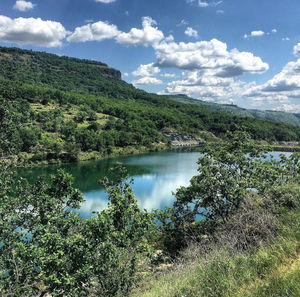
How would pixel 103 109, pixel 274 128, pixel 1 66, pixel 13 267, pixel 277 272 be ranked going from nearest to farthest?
1. pixel 277 272
2. pixel 13 267
3. pixel 103 109
4. pixel 274 128
5. pixel 1 66

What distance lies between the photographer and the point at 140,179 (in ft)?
178

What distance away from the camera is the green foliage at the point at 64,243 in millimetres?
6520

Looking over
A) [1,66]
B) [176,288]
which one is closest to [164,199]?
[176,288]

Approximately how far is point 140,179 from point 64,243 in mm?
47213

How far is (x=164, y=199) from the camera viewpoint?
126ft

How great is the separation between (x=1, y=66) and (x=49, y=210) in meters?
223

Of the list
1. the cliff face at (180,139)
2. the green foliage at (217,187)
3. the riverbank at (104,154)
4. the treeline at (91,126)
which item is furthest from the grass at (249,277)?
the cliff face at (180,139)

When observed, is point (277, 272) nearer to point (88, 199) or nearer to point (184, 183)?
point (88, 199)

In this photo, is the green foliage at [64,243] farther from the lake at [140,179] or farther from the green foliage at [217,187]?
the lake at [140,179]

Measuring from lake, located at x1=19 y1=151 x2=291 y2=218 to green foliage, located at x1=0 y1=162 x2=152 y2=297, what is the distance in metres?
23.0

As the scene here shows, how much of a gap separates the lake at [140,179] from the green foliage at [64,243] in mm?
22976

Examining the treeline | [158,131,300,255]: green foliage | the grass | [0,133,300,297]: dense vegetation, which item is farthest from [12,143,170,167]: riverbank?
the grass

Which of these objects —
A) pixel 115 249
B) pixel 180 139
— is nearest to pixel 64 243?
pixel 115 249

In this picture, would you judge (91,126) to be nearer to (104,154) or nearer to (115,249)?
(104,154)
